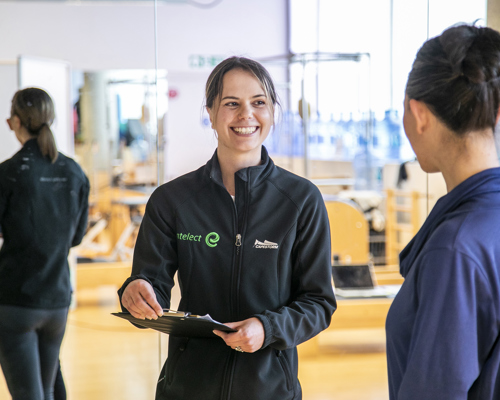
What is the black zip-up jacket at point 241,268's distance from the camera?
53.2 inches

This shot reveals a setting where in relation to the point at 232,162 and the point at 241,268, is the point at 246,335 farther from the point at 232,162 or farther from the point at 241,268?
the point at 232,162

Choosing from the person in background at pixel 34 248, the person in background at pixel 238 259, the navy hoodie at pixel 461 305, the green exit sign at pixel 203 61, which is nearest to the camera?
the navy hoodie at pixel 461 305

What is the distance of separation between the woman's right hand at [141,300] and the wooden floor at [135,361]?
4.72ft

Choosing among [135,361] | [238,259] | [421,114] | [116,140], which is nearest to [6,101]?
[135,361]

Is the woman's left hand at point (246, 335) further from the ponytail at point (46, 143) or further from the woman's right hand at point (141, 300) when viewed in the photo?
the ponytail at point (46, 143)

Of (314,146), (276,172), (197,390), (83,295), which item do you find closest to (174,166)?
(276,172)

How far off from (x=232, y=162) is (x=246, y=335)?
46cm

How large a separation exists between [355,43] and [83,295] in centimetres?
349

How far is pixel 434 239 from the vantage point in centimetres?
85

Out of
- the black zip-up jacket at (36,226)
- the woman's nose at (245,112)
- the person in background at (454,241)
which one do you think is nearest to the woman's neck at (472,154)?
the person in background at (454,241)

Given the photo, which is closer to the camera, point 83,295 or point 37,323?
point 37,323

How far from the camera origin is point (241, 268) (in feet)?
4.45

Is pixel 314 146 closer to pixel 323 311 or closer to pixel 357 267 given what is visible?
pixel 357 267

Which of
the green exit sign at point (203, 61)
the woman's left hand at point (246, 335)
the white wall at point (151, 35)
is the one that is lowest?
the woman's left hand at point (246, 335)
